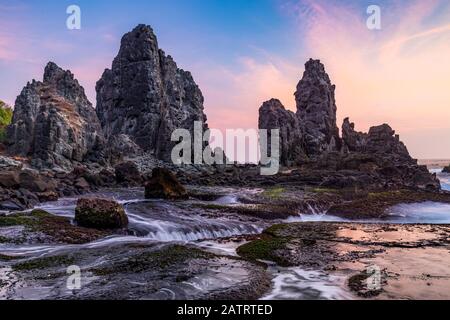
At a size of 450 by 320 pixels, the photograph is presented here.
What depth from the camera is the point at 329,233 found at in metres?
22.5

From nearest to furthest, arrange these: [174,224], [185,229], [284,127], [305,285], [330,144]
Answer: [305,285], [185,229], [174,224], [284,127], [330,144]

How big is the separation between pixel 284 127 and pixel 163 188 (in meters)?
72.4

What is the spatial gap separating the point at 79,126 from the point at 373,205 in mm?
58128

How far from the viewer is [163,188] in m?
37.4

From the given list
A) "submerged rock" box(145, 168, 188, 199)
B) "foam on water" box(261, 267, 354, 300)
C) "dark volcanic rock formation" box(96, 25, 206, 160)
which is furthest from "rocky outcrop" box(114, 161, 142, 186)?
"dark volcanic rock formation" box(96, 25, 206, 160)

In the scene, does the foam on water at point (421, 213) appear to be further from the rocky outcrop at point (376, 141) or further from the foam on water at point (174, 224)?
the rocky outcrop at point (376, 141)

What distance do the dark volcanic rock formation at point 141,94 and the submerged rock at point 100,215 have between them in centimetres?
8563

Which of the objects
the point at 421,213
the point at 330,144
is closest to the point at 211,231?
the point at 421,213

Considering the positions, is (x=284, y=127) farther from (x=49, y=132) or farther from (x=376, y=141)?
(x=49, y=132)

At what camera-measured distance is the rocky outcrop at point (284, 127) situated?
102 meters

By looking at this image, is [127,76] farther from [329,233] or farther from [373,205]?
[329,233]

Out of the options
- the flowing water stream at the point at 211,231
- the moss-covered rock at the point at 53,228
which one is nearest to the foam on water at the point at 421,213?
the flowing water stream at the point at 211,231

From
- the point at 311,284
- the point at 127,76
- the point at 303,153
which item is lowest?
the point at 311,284
